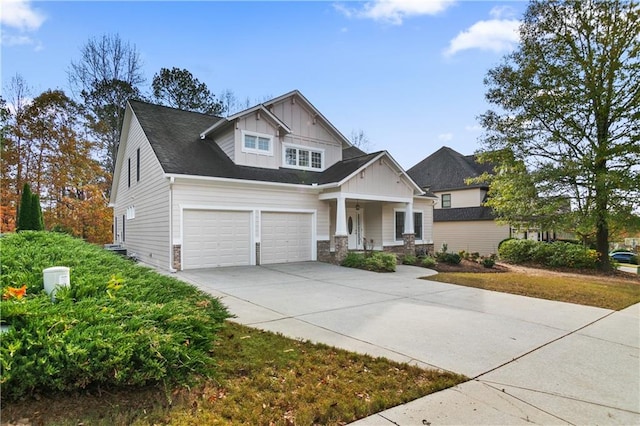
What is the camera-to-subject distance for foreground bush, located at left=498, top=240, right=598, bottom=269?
1547cm

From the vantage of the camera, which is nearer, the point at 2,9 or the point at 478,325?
the point at 2,9

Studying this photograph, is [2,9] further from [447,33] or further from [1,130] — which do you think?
[1,130]

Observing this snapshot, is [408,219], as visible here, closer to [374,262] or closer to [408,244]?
[408,244]

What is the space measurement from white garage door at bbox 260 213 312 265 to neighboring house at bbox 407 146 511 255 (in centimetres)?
1336

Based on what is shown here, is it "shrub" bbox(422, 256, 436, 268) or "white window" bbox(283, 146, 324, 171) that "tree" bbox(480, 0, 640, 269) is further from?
"white window" bbox(283, 146, 324, 171)

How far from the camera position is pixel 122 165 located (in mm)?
18438

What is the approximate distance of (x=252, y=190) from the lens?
43.7 ft

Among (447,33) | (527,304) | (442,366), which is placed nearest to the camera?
(442,366)

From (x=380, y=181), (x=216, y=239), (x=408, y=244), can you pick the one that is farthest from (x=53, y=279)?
(x=408, y=244)

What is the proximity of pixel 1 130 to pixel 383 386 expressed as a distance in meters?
25.3

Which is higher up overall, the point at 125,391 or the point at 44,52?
the point at 44,52

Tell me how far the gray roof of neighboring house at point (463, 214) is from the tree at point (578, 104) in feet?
25.6

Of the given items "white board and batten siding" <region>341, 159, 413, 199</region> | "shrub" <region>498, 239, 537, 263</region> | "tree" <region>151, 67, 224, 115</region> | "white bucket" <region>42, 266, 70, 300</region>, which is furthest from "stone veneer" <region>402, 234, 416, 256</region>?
"tree" <region>151, 67, 224, 115</region>

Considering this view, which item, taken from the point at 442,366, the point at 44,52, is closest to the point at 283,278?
the point at 442,366
